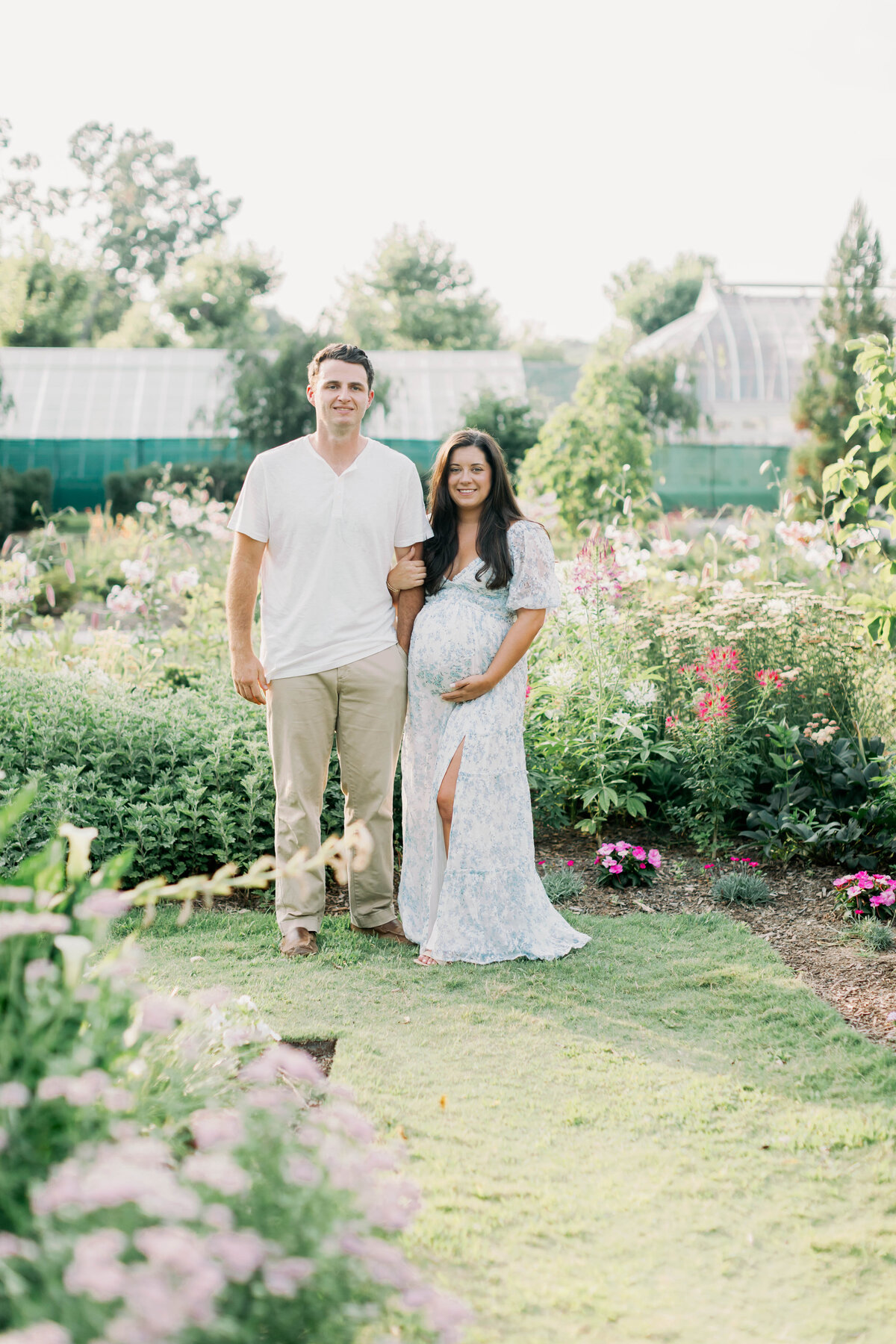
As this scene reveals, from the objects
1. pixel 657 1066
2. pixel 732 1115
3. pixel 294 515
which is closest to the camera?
pixel 732 1115

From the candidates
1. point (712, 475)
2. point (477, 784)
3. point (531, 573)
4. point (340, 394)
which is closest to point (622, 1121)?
point (477, 784)

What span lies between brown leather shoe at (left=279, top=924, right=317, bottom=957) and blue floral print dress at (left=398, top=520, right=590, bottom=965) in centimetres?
36

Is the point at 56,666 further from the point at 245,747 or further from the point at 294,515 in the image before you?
the point at 294,515

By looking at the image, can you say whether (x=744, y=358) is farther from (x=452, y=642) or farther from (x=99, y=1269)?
(x=99, y=1269)

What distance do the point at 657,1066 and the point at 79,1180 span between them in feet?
6.46

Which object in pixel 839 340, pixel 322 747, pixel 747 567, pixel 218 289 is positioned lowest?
pixel 322 747

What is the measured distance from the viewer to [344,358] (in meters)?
3.56

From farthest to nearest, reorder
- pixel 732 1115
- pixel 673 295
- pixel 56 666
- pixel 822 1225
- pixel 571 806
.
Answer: pixel 673 295 < pixel 56 666 < pixel 571 806 < pixel 732 1115 < pixel 822 1225

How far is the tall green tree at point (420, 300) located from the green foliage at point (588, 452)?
22.2m

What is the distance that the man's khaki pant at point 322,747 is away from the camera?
3635mm

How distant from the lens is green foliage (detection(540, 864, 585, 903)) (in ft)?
13.8

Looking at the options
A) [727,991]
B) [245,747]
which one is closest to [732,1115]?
[727,991]

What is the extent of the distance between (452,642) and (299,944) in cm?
120

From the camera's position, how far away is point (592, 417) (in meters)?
11.4
